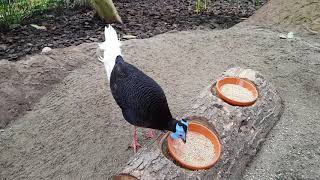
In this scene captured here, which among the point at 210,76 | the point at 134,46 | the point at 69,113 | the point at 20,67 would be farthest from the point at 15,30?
the point at 210,76

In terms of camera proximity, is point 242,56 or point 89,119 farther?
point 242,56

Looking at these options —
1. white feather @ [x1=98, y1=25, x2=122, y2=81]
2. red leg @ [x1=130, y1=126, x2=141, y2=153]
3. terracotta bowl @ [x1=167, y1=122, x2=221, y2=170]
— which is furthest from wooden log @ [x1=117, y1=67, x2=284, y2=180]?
white feather @ [x1=98, y1=25, x2=122, y2=81]

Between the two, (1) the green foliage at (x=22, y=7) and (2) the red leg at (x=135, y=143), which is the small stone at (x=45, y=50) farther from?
(2) the red leg at (x=135, y=143)

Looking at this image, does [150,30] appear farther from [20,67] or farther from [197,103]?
[197,103]

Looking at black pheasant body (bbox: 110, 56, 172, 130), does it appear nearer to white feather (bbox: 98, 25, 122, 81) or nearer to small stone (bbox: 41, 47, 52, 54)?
white feather (bbox: 98, 25, 122, 81)

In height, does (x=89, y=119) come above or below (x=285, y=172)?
above

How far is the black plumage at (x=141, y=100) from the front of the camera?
310cm

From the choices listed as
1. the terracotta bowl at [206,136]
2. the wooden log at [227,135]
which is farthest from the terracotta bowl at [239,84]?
the terracotta bowl at [206,136]

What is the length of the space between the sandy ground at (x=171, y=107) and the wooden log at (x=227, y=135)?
24cm

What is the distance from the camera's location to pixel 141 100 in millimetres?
3172

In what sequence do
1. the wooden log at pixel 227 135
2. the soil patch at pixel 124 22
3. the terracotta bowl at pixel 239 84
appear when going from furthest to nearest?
the soil patch at pixel 124 22, the terracotta bowl at pixel 239 84, the wooden log at pixel 227 135

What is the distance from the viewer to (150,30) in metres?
6.43

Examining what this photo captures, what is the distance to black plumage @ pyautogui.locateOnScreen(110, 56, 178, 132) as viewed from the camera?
3104 mm

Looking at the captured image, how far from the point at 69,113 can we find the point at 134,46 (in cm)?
177
